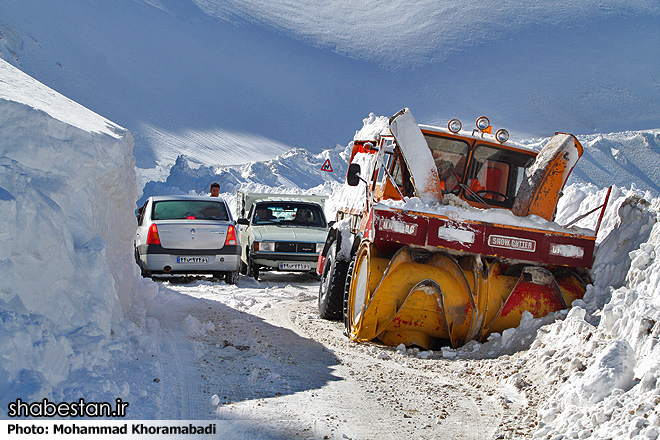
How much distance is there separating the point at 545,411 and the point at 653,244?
7.04ft

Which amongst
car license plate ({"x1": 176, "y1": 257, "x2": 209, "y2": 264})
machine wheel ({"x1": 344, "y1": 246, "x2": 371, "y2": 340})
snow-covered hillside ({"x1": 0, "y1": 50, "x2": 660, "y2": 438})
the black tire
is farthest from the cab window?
car license plate ({"x1": 176, "y1": 257, "x2": 209, "y2": 264})

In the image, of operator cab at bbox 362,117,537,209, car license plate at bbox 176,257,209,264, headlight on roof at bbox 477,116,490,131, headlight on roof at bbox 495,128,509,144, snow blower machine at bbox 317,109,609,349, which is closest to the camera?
snow blower machine at bbox 317,109,609,349

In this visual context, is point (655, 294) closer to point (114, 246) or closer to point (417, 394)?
point (417, 394)

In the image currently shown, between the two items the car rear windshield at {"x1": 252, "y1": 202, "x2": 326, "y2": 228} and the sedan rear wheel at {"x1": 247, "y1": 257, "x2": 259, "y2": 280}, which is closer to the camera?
the sedan rear wheel at {"x1": 247, "y1": 257, "x2": 259, "y2": 280}

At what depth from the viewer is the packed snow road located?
11.7 ft

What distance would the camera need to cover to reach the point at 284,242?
424 inches

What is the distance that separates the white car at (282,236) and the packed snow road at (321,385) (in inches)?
160

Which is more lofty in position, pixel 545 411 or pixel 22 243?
pixel 22 243

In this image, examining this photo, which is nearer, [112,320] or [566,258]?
[112,320]

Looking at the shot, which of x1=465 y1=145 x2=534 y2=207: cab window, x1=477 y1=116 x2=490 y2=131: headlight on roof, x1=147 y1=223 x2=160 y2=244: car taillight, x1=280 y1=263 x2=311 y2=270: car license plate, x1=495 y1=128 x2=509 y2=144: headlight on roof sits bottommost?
x1=280 y1=263 x2=311 y2=270: car license plate

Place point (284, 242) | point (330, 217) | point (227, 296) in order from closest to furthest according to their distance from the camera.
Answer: point (227, 296), point (284, 242), point (330, 217)

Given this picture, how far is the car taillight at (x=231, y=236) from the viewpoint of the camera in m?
9.57

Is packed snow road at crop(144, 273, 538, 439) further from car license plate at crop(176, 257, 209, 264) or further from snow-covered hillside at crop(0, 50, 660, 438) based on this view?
car license plate at crop(176, 257, 209, 264)

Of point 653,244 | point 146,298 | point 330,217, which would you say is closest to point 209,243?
point 146,298
